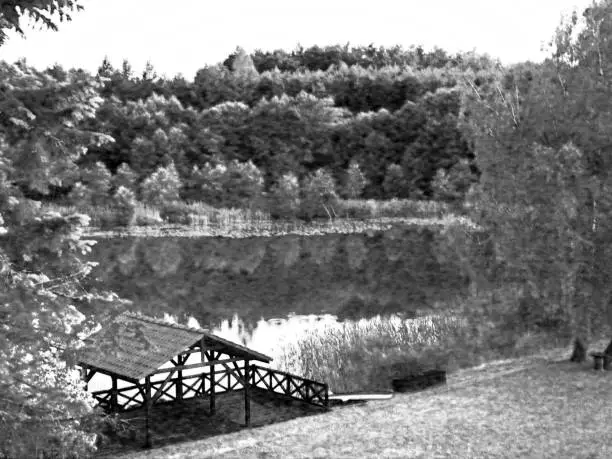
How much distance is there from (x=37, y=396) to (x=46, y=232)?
8.79ft

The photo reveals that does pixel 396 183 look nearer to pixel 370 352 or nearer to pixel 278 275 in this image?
pixel 278 275

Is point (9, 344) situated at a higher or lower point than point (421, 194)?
lower

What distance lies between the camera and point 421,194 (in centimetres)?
8238

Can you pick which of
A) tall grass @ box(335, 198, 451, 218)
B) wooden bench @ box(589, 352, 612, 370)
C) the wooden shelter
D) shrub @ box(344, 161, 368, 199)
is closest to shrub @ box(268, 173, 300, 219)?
tall grass @ box(335, 198, 451, 218)

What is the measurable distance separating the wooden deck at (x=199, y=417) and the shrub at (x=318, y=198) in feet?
175

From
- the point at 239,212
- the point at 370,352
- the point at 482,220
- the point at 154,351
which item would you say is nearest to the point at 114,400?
the point at 154,351

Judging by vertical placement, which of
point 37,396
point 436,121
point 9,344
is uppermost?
point 436,121

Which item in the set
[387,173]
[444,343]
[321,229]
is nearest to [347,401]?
[444,343]

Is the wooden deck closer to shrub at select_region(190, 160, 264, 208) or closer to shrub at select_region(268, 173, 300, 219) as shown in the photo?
shrub at select_region(268, 173, 300, 219)

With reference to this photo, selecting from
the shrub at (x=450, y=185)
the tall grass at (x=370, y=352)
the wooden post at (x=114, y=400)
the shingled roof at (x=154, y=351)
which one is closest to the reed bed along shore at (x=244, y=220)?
the shrub at (x=450, y=185)

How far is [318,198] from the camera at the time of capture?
77.1 meters

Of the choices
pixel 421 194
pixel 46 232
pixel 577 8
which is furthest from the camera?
pixel 421 194

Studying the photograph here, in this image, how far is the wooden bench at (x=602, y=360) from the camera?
22312 millimetres

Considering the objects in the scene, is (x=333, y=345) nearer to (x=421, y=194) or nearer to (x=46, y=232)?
(x=46, y=232)
